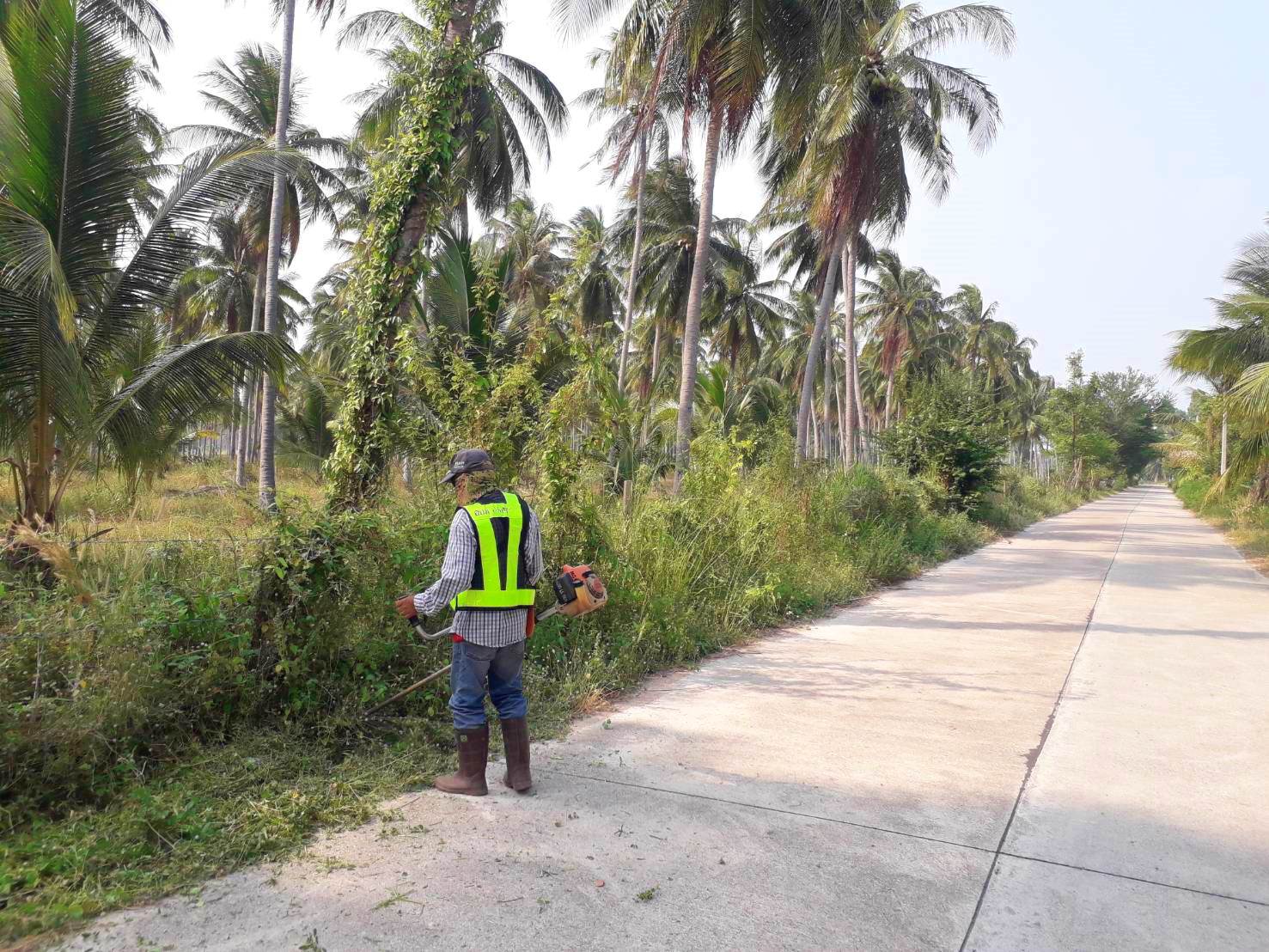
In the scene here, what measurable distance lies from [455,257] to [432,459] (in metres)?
11.1

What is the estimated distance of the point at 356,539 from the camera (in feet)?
16.1

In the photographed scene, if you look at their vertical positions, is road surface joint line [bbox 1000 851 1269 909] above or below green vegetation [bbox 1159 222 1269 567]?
below

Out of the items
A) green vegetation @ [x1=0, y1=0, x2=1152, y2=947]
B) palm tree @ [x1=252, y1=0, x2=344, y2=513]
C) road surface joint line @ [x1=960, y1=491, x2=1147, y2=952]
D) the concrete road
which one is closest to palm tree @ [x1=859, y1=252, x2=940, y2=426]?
green vegetation @ [x1=0, y1=0, x2=1152, y2=947]

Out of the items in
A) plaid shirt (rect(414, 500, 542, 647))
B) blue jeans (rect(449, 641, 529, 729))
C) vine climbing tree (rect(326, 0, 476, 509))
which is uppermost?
vine climbing tree (rect(326, 0, 476, 509))

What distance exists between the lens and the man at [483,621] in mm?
4188

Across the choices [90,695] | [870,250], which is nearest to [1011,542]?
[870,250]

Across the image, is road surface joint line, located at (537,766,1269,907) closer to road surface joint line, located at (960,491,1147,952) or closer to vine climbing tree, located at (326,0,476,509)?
road surface joint line, located at (960,491,1147,952)

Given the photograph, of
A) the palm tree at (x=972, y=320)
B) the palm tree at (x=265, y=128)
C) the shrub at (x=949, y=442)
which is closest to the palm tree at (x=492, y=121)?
the palm tree at (x=265, y=128)

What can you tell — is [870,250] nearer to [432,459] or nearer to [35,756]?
[432,459]

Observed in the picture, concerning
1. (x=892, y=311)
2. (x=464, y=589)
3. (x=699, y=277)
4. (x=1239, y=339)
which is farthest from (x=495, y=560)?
(x=892, y=311)

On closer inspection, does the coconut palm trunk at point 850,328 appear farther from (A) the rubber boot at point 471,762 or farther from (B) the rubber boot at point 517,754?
(A) the rubber boot at point 471,762

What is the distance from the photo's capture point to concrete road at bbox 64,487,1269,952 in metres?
3.11

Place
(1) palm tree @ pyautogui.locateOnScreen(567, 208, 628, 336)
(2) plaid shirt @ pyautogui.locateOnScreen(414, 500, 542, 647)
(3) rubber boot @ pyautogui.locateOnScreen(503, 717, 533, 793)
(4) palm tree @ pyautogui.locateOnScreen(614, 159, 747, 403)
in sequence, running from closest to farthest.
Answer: (2) plaid shirt @ pyautogui.locateOnScreen(414, 500, 542, 647)
(3) rubber boot @ pyautogui.locateOnScreen(503, 717, 533, 793)
(4) palm tree @ pyautogui.locateOnScreen(614, 159, 747, 403)
(1) palm tree @ pyautogui.locateOnScreen(567, 208, 628, 336)

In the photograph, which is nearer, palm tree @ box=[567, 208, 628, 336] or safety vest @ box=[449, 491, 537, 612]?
safety vest @ box=[449, 491, 537, 612]
